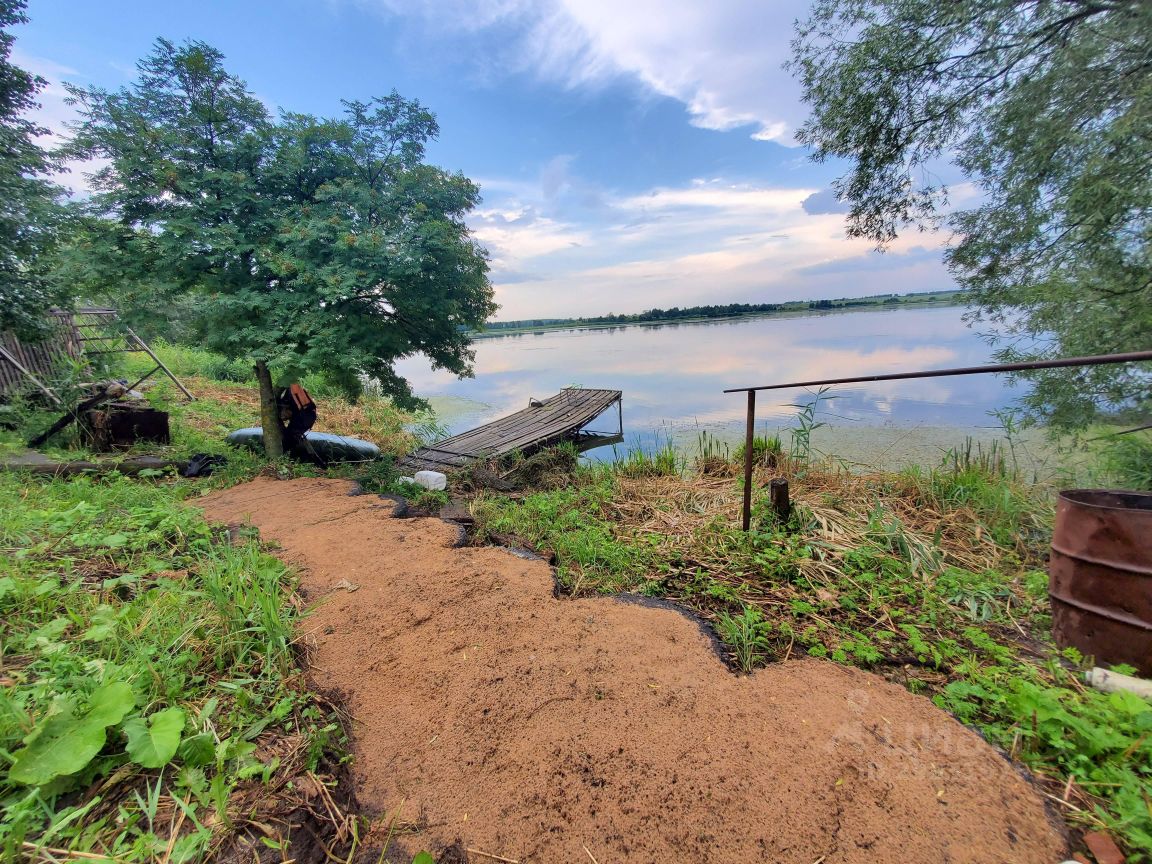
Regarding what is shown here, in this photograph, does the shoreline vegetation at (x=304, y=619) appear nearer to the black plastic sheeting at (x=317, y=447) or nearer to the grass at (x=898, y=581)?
the grass at (x=898, y=581)

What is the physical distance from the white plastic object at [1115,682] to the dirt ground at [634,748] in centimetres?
89

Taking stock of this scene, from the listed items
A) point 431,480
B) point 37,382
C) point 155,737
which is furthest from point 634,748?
point 37,382

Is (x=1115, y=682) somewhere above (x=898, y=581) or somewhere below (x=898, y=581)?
above

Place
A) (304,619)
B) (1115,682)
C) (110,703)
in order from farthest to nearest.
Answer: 1. (304,619)
2. (1115,682)
3. (110,703)

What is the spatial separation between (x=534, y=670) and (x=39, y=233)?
800 cm

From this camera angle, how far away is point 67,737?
49.4 inches

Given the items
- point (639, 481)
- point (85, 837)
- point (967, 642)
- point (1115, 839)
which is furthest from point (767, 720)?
point (639, 481)

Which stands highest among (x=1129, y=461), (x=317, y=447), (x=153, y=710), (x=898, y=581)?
(x=153, y=710)

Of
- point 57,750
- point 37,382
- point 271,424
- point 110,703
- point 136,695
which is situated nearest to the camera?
point 57,750

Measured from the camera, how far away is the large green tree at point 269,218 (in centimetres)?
458

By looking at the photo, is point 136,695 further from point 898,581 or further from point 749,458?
point 898,581

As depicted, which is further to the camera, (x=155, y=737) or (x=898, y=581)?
(x=898, y=581)

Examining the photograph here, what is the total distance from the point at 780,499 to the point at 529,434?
5990 millimetres

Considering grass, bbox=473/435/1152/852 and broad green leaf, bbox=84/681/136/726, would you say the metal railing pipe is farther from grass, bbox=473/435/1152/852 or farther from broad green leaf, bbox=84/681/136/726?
broad green leaf, bbox=84/681/136/726
